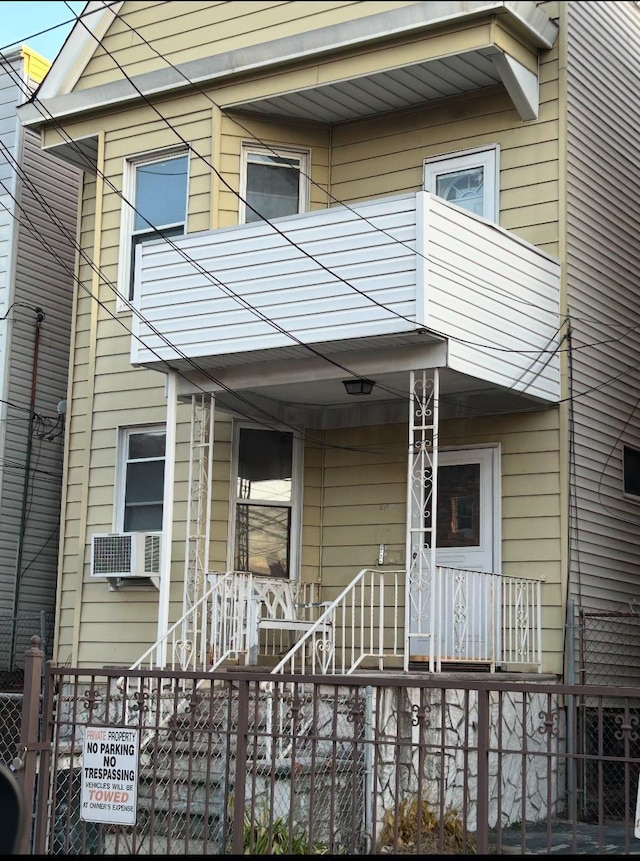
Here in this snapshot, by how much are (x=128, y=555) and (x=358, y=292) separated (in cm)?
432

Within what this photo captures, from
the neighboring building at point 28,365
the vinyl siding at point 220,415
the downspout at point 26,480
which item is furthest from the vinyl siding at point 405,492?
the downspout at point 26,480

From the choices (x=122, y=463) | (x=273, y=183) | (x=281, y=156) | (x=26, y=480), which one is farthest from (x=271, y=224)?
(x=26, y=480)

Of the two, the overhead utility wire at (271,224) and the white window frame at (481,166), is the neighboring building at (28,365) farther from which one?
the white window frame at (481,166)

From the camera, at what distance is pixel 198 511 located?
11.8m

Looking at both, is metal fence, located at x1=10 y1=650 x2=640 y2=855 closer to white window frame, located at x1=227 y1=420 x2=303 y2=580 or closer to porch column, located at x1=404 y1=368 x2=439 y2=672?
porch column, located at x1=404 y1=368 x2=439 y2=672

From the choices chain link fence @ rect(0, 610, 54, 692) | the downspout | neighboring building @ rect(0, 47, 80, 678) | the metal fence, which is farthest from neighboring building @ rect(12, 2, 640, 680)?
chain link fence @ rect(0, 610, 54, 692)

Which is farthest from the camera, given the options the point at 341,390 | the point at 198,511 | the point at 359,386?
the point at 198,511

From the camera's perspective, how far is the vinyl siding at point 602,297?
11.7 m

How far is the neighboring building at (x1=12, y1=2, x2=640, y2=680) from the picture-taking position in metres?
10.4

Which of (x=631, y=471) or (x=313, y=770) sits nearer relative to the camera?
(x=313, y=770)

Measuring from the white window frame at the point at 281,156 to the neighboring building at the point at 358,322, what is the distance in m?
0.03

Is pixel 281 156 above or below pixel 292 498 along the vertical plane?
above

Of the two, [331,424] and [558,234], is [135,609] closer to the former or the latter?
[331,424]

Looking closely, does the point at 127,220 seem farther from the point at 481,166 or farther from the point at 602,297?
the point at 602,297
